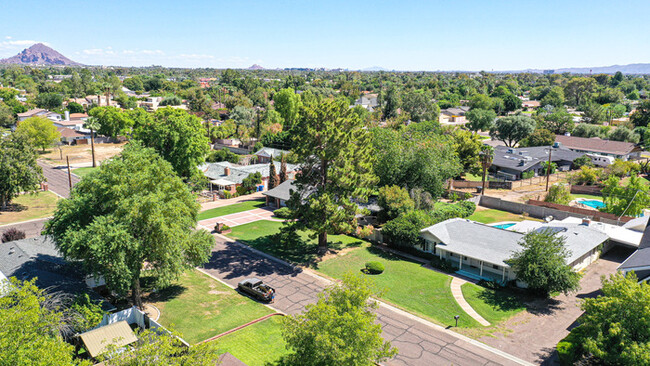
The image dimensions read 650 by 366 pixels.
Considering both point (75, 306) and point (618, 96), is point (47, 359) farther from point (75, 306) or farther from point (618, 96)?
point (618, 96)

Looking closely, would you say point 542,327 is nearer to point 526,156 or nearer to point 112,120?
point 526,156

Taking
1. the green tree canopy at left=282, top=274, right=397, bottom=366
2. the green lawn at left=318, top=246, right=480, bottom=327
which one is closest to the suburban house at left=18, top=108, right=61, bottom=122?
the green lawn at left=318, top=246, right=480, bottom=327

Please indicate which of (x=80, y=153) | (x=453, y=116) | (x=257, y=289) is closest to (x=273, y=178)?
(x=257, y=289)

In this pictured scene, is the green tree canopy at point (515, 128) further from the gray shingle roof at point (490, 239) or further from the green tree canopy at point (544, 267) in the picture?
the green tree canopy at point (544, 267)

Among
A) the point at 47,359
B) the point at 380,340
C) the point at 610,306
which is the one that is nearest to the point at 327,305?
the point at 380,340

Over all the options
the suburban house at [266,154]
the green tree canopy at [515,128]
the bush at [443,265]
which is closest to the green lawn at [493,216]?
the bush at [443,265]

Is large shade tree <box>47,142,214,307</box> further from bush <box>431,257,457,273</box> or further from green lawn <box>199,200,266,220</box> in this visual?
green lawn <box>199,200,266,220</box>
